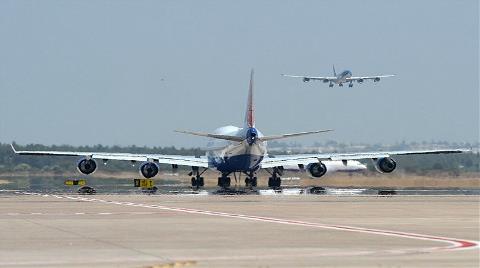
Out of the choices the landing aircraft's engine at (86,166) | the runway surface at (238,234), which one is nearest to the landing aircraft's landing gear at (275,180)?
the landing aircraft's engine at (86,166)

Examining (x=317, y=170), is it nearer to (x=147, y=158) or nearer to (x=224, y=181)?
(x=224, y=181)

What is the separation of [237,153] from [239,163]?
91 cm

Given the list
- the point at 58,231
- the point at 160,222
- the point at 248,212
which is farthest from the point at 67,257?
the point at 248,212

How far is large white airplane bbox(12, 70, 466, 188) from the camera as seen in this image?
76500mm

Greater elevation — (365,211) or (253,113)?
(253,113)

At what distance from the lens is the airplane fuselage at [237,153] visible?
7794cm

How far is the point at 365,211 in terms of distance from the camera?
131 feet

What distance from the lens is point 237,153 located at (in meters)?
79.4

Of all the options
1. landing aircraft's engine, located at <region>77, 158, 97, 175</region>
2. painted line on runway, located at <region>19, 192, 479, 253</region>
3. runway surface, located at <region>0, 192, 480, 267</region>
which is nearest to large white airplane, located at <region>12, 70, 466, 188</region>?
landing aircraft's engine, located at <region>77, 158, 97, 175</region>

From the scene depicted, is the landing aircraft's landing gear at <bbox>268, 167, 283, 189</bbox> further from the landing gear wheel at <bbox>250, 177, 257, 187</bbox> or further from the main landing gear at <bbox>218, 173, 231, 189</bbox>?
the main landing gear at <bbox>218, 173, 231, 189</bbox>

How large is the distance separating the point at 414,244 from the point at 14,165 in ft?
307

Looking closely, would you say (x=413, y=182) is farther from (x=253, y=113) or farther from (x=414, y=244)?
(x=414, y=244)

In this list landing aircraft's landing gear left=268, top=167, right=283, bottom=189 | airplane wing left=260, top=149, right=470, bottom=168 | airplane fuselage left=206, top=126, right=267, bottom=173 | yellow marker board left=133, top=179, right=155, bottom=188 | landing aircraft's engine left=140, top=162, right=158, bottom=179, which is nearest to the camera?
yellow marker board left=133, top=179, right=155, bottom=188

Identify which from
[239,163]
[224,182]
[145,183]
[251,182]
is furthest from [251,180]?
[145,183]
